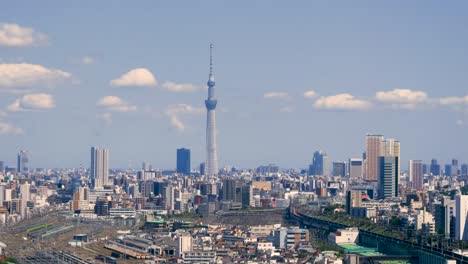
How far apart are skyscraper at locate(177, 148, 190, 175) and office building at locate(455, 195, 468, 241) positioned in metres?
61.6

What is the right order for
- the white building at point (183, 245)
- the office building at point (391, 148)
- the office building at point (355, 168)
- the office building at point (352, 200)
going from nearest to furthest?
the white building at point (183, 245) < the office building at point (352, 200) < the office building at point (391, 148) < the office building at point (355, 168)

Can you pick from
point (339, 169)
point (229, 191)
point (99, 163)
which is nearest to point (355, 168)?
point (339, 169)

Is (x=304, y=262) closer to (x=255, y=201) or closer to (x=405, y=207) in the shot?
(x=405, y=207)

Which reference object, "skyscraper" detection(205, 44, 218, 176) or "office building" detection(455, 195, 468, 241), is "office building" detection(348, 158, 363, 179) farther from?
"office building" detection(455, 195, 468, 241)

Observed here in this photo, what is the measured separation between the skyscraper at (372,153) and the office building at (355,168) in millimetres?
5253

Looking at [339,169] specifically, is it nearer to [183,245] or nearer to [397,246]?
[397,246]

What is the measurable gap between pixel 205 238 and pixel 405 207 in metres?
13.3

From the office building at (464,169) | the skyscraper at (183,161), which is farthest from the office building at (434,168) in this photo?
the skyscraper at (183,161)

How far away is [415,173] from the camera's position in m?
65.9

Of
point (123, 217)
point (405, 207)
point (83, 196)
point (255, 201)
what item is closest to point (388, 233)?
point (405, 207)

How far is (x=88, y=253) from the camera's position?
28.0 m

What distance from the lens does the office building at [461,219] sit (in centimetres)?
2766

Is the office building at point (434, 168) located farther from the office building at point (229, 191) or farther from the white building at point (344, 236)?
the white building at point (344, 236)

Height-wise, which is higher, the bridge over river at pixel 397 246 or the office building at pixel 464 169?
the office building at pixel 464 169
